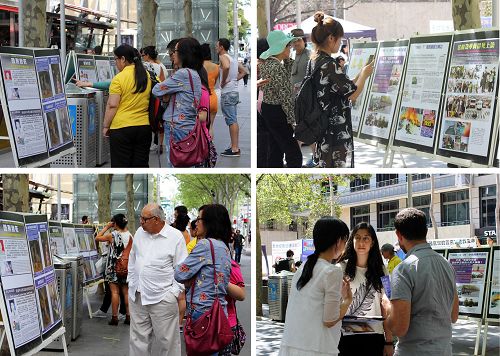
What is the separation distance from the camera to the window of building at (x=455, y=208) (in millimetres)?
7543

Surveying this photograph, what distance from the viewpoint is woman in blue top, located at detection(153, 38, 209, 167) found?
5984 millimetres

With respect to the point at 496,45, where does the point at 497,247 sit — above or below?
below

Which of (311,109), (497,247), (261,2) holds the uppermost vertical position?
(261,2)

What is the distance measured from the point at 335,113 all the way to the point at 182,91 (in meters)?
1.05

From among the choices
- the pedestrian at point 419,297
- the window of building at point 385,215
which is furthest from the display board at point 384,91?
the pedestrian at point 419,297

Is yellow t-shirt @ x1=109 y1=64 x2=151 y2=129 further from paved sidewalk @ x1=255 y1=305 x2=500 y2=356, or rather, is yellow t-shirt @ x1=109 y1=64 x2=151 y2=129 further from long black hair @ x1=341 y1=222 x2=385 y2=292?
long black hair @ x1=341 y1=222 x2=385 y2=292

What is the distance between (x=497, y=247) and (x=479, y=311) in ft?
1.93

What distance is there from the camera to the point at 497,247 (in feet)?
24.4

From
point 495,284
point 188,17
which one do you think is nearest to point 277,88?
point 495,284

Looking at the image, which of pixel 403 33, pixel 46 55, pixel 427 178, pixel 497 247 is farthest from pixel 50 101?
pixel 403 33

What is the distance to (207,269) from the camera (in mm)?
4668

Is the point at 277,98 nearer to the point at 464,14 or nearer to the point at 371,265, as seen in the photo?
the point at 371,265

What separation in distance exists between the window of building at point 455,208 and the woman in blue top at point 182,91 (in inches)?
101

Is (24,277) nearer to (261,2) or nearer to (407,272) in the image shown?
(407,272)
